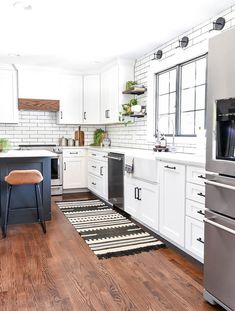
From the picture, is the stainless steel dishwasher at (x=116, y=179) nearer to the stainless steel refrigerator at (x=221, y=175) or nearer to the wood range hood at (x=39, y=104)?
the wood range hood at (x=39, y=104)

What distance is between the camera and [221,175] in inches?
75.0

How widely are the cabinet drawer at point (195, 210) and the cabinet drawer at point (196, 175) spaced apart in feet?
0.61

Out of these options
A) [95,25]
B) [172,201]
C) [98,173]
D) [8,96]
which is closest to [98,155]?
[98,173]

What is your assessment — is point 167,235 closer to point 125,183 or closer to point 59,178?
point 125,183

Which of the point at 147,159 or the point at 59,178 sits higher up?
the point at 147,159

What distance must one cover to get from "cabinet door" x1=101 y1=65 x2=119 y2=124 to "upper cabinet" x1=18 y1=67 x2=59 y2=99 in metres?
0.92

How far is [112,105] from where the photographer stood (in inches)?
211

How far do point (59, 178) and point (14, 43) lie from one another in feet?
8.10

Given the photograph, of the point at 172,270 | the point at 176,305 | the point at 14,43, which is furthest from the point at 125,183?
the point at 14,43

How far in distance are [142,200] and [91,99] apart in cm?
311

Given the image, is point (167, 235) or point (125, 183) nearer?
point (167, 235)

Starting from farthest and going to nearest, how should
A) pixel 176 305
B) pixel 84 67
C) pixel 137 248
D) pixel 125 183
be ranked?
pixel 84 67 < pixel 125 183 < pixel 137 248 < pixel 176 305

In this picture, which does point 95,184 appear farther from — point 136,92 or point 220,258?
point 220,258

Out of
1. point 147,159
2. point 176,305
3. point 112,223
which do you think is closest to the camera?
point 176,305
